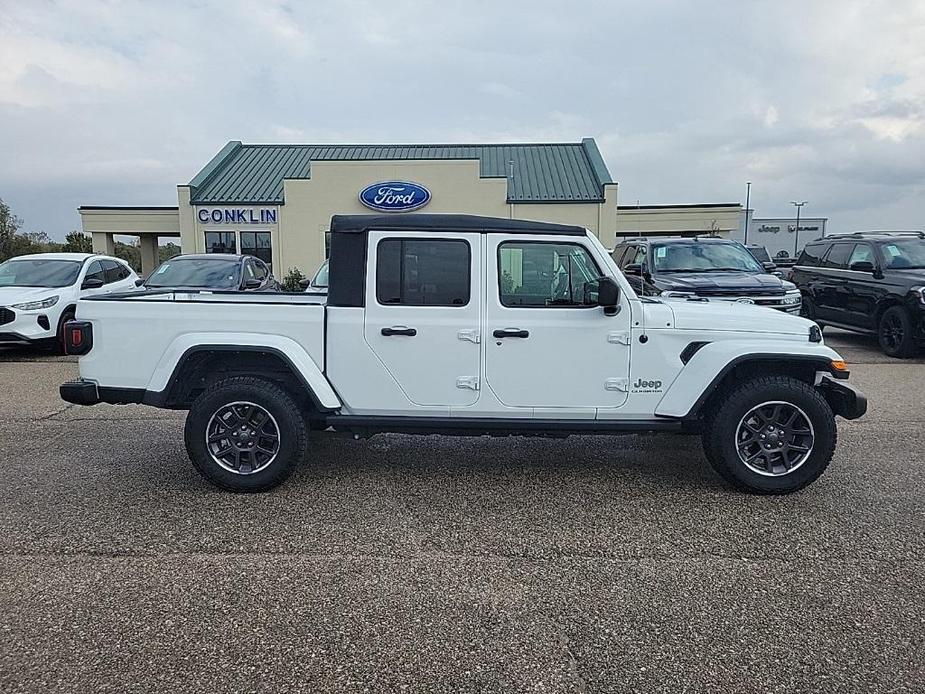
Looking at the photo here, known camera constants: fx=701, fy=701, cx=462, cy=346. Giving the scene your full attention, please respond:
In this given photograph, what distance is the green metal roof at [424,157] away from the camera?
24.8m

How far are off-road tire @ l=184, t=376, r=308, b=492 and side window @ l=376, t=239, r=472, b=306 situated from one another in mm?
978

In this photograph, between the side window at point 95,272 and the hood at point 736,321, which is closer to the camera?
the hood at point 736,321

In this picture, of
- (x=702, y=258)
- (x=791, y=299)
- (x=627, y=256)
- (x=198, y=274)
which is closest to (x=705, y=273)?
(x=702, y=258)

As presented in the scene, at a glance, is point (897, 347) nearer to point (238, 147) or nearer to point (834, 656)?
point (834, 656)

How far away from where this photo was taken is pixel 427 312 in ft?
15.4

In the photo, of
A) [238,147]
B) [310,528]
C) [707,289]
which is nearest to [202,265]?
[707,289]

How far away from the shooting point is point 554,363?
4.68 m

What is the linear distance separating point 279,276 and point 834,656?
2297 cm

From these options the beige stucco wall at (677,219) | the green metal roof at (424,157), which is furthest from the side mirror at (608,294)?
the beige stucco wall at (677,219)

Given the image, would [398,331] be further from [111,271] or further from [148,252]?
[148,252]

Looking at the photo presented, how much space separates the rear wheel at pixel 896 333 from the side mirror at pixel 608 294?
829 cm

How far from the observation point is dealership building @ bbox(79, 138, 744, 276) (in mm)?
23312

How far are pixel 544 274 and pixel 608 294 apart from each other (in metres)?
0.47

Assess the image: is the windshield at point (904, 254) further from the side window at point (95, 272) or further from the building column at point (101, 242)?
the building column at point (101, 242)
